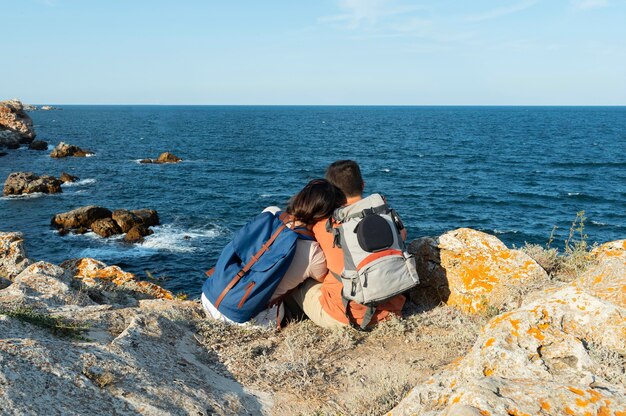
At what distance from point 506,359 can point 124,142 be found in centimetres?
7923

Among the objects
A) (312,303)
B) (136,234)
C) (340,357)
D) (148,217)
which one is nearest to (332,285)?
(312,303)

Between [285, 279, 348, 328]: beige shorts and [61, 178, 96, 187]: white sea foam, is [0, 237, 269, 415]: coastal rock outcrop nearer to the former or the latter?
[285, 279, 348, 328]: beige shorts

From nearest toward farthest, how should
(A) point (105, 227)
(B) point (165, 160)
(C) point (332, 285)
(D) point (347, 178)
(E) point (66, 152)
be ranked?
(C) point (332, 285) < (D) point (347, 178) < (A) point (105, 227) < (B) point (165, 160) < (E) point (66, 152)

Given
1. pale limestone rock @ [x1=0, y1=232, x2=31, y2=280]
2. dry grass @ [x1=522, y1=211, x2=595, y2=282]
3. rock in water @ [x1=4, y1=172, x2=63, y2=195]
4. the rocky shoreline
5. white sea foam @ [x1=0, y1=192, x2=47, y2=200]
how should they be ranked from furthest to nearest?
rock in water @ [x1=4, y1=172, x2=63, y2=195]
white sea foam @ [x1=0, y1=192, x2=47, y2=200]
pale limestone rock @ [x1=0, y1=232, x2=31, y2=280]
dry grass @ [x1=522, y1=211, x2=595, y2=282]
the rocky shoreline

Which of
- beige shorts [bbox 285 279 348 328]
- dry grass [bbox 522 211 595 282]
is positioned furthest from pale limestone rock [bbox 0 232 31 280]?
dry grass [bbox 522 211 595 282]

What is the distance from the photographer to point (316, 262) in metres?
5.23

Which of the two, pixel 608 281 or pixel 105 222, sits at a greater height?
pixel 608 281

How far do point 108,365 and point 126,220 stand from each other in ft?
90.6

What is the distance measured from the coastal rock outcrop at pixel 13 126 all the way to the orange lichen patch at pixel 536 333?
75877 millimetres

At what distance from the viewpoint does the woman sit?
5.20m

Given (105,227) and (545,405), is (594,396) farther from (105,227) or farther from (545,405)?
(105,227)

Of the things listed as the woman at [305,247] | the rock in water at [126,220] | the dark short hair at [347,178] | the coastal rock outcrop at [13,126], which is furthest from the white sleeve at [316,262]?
the coastal rock outcrop at [13,126]

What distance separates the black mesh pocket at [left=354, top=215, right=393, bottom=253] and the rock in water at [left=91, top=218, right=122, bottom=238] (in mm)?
27018

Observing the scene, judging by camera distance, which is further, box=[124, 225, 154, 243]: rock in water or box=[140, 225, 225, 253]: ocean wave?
box=[124, 225, 154, 243]: rock in water
